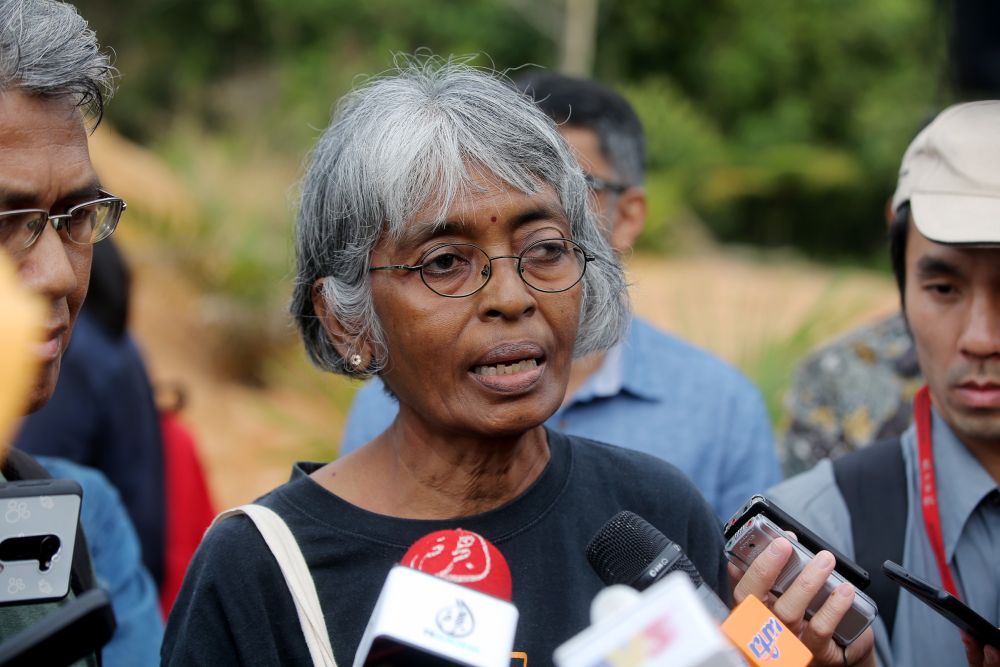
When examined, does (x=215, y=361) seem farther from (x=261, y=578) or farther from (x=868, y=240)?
(x=868, y=240)

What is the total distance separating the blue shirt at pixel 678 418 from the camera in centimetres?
315

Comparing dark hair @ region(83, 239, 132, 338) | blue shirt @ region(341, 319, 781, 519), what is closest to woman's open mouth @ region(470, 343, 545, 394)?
blue shirt @ region(341, 319, 781, 519)

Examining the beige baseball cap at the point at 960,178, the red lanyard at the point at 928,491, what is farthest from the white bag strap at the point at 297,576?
the beige baseball cap at the point at 960,178

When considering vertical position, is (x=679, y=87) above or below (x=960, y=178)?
below

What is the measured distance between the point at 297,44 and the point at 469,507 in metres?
19.3

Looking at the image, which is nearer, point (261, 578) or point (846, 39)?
point (261, 578)

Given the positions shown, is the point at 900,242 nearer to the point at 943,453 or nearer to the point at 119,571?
the point at 943,453

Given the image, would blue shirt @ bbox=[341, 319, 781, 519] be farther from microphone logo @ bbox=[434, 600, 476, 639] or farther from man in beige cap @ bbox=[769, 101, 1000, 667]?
microphone logo @ bbox=[434, 600, 476, 639]

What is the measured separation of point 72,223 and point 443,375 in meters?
0.68

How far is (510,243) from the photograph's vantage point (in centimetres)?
212

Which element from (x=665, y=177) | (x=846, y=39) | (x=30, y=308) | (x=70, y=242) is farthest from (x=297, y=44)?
(x=30, y=308)

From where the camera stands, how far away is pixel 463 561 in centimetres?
176

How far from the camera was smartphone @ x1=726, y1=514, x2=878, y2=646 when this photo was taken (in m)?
1.86

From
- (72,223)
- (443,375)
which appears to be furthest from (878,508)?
(72,223)
